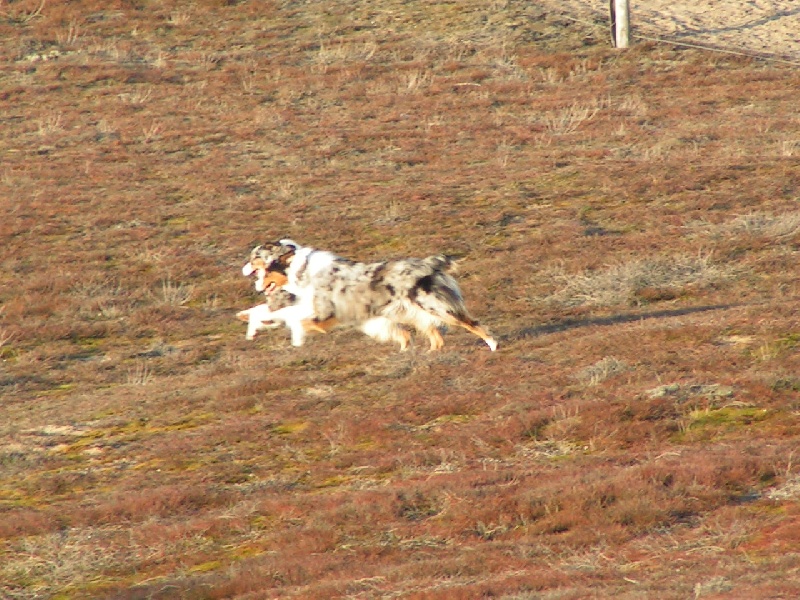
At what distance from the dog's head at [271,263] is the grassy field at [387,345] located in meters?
0.96

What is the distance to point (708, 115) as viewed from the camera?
29.2m

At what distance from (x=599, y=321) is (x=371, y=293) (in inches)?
130

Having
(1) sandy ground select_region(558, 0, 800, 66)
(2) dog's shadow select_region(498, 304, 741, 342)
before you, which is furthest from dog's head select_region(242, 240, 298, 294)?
(1) sandy ground select_region(558, 0, 800, 66)

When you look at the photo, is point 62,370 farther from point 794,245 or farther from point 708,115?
point 708,115

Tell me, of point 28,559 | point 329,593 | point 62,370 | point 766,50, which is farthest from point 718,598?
point 766,50

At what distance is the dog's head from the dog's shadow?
295 centimetres

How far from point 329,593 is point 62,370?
938 centimetres

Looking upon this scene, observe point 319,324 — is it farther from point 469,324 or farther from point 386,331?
point 469,324

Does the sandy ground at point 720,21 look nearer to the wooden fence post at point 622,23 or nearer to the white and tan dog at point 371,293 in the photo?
the wooden fence post at point 622,23

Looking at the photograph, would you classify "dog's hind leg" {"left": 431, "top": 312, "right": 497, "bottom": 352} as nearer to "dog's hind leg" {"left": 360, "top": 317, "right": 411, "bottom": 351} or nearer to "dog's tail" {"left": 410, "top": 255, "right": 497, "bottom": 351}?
"dog's tail" {"left": 410, "top": 255, "right": 497, "bottom": 351}

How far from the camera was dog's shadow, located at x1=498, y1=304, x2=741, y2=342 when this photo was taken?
1628cm

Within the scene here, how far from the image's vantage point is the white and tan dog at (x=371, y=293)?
50.3 feet

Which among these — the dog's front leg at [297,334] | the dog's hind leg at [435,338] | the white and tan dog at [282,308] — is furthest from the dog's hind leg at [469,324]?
the dog's front leg at [297,334]

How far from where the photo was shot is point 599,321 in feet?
55.2
